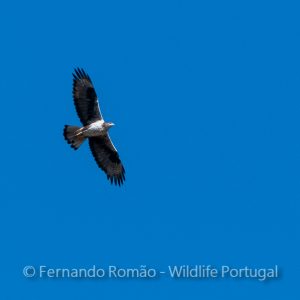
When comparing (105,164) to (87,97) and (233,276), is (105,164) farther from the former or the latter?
(233,276)

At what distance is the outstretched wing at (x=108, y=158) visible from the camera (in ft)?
76.3

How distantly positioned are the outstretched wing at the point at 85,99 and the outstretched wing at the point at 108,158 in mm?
750

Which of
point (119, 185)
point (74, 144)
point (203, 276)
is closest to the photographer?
point (203, 276)

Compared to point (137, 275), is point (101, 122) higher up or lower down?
higher up

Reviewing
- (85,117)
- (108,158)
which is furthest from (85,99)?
(108,158)

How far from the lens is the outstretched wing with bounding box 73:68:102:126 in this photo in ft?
73.8

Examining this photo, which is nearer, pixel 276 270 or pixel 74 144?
pixel 276 270

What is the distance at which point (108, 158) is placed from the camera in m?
23.6

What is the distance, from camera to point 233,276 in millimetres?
20109

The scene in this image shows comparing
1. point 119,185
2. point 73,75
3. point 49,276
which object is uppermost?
point 73,75

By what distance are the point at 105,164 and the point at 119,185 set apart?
67cm

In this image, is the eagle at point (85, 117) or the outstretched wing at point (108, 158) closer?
the eagle at point (85, 117)

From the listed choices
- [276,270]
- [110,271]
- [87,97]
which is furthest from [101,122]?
[276,270]

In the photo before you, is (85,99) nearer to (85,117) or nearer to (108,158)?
(85,117)
